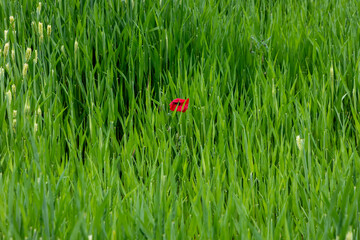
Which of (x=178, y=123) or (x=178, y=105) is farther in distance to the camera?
(x=178, y=105)

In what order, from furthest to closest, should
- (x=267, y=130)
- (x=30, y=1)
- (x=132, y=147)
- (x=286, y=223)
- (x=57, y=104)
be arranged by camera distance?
(x=30, y=1), (x=57, y=104), (x=267, y=130), (x=132, y=147), (x=286, y=223)

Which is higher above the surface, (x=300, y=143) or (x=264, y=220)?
(x=300, y=143)

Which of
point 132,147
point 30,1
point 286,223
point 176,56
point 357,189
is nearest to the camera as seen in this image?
point 286,223

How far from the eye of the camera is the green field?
1.27 metres

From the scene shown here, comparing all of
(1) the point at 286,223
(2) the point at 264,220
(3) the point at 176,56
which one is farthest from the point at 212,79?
(1) the point at 286,223

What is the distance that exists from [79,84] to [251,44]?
33.6 inches

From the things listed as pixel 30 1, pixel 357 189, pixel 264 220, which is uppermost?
pixel 30 1

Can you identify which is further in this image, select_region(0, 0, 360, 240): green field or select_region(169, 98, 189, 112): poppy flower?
select_region(169, 98, 189, 112): poppy flower

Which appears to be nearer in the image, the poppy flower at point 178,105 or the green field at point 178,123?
the green field at point 178,123

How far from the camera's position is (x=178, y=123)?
5.93 ft

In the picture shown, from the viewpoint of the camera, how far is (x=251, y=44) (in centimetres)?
239

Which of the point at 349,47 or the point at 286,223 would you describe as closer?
the point at 286,223

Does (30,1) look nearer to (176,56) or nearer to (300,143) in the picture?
(176,56)

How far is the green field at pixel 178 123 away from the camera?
1273mm
